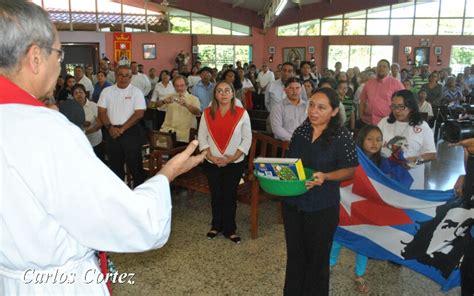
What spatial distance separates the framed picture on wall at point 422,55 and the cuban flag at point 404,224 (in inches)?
680

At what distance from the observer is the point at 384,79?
17.7 ft

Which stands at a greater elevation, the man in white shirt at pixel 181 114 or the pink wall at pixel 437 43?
the pink wall at pixel 437 43

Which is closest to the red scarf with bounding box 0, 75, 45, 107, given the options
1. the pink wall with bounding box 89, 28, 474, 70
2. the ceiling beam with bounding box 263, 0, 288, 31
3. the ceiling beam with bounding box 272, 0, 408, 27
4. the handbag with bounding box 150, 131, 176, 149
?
the handbag with bounding box 150, 131, 176, 149

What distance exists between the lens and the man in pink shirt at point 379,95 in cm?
522

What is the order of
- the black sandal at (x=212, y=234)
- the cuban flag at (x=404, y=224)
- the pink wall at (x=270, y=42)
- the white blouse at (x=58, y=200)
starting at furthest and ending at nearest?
the pink wall at (x=270, y=42) → the black sandal at (x=212, y=234) → the cuban flag at (x=404, y=224) → the white blouse at (x=58, y=200)

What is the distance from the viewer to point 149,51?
16891mm

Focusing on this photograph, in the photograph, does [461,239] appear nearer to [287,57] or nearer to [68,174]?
[68,174]

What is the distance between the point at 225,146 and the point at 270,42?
16.8 metres

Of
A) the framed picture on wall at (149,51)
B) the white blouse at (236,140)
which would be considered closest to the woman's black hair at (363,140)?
the white blouse at (236,140)

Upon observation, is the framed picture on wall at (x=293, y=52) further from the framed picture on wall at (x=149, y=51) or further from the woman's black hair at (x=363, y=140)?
the woman's black hair at (x=363, y=140)

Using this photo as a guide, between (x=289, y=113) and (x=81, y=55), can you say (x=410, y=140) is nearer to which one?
(x=289, y=113)

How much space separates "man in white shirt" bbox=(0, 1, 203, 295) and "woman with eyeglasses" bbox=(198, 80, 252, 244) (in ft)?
8.91

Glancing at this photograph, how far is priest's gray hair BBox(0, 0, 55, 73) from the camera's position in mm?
1009

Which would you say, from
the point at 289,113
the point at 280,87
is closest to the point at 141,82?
the point at 280,87
